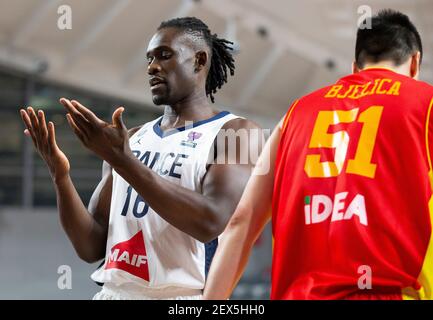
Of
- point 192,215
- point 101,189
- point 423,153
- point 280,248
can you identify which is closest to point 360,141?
point 423,153

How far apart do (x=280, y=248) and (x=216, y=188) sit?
0.92 metres

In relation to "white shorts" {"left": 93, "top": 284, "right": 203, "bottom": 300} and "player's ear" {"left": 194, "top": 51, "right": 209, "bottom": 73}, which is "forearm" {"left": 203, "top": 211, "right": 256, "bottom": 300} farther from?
"player's ear" {"left": 194, "top": 51, "right": 209, "bottom": 73}

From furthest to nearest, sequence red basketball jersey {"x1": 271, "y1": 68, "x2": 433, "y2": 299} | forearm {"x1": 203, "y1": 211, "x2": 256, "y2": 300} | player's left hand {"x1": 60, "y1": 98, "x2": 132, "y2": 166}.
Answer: player's left hand {"x1": 60, "y1": 98, "x2": 132, "y2": 166} < forearm {"x1": 203, "y1": 211, "x2": 256, "y2": 300} < red basketball jersey {"x1": 271, "y1": 68, "x2": 433, "y2": 299}

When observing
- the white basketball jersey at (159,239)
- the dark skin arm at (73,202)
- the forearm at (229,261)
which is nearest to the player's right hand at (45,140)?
the dark skin arm at (73,202)

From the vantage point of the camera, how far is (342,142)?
2.49 metres

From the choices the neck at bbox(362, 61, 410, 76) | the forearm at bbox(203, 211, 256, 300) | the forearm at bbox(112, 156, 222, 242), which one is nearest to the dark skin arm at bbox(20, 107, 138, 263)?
the forearm at bbox(112, 156, 222, 242)

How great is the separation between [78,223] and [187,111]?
71cm

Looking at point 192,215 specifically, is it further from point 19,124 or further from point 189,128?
point 19,124

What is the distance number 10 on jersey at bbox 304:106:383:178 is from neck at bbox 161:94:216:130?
127 cm

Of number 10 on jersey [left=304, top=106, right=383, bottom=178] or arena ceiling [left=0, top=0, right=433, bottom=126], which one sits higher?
arena ceiling [left=0, top=0, right=433, bottom=126]

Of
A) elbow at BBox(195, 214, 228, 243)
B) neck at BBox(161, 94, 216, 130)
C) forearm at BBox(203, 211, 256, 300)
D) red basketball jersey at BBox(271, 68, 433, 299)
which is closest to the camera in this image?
red basketball jersey at BBox(271, 68, 433, 299)

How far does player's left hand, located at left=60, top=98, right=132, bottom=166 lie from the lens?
2.89 m

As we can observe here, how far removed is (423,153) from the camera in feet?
7.91

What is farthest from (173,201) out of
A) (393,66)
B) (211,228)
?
(393,66)
